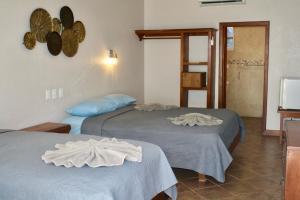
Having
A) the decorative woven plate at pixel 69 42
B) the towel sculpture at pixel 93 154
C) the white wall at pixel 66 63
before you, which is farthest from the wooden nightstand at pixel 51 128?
the towel sculpture at pixel 93 154

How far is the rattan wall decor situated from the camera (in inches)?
157

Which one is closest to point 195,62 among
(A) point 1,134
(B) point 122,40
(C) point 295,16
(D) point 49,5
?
(B) point 122,40

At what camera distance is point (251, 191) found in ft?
12.2

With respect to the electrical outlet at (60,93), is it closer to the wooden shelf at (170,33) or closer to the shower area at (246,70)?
the wooden shelf at (170,33)

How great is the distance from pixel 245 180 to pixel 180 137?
0.91m

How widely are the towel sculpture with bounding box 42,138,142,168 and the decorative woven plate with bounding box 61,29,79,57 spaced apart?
7.15 ft

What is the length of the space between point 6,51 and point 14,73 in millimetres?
246

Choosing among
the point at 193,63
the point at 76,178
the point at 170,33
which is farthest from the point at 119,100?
the point at 76,178

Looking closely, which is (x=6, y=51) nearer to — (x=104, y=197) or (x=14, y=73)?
(x=14, y=73)

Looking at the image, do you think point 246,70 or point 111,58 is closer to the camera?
point 111,58

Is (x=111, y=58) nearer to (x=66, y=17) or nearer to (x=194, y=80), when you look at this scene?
(x=66, y=17)

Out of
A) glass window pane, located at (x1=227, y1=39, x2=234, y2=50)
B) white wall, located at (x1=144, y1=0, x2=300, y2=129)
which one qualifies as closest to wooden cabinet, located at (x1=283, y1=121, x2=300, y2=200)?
white wall, located at (x1=144, y1=0, x2=300, y2=129)

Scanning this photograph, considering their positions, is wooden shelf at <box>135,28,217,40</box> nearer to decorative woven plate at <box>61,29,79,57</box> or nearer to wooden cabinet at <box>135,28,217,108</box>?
wooden cabinet at <box>135,28,217,108</box>

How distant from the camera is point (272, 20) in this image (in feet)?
20.2
